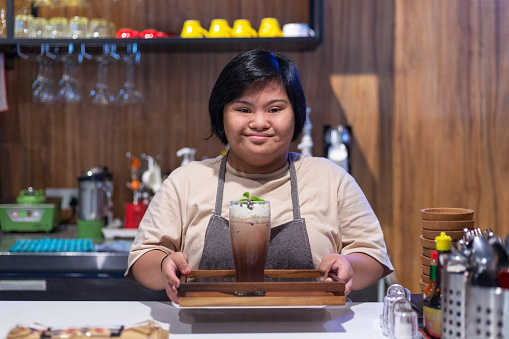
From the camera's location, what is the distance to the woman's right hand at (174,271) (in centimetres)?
140

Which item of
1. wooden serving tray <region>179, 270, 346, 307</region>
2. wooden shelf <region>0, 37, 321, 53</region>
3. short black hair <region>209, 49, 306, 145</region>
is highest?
wooden shelf <region>0, 37, 321, 53</region>

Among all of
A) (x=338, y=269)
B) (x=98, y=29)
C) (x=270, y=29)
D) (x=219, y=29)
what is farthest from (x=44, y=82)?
(x=338, y=269)

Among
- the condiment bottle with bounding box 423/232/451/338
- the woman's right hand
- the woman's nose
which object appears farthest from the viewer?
the woman's nose

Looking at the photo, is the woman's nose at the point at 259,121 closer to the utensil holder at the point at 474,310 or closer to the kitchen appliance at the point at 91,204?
the utensil holder at the point at 474,310

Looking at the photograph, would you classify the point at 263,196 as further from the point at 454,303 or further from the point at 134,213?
the point at 134,213

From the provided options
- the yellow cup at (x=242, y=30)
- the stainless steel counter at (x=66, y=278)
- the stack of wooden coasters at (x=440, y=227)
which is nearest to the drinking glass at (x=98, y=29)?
the yellow cup at (x=242, y=30)

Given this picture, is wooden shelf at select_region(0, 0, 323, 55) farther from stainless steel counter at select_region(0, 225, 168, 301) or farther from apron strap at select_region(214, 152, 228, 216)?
apron strap at select_region(214, 152, 228, 216)

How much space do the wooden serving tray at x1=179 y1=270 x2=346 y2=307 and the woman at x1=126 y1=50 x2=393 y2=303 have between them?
0.27 m

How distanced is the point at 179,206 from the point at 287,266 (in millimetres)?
340

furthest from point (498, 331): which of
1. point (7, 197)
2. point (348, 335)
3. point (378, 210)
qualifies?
point (7, 197)

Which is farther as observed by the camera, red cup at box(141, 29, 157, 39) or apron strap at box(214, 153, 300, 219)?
red cup at box(141, 29, 157, 39)

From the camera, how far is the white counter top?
133 centimetres

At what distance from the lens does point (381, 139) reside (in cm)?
330

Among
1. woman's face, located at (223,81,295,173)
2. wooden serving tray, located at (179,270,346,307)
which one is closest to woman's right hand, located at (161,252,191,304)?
wooden serving tray, located at (179,270,346,307)
